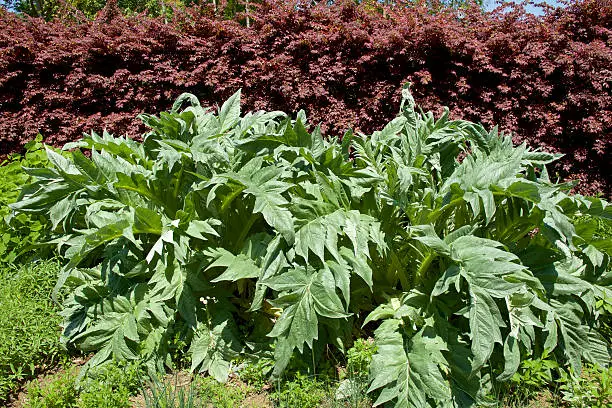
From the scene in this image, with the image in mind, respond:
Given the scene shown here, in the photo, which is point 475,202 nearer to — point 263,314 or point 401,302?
point 401,302

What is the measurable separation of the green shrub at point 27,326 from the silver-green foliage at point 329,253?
7.7 inches

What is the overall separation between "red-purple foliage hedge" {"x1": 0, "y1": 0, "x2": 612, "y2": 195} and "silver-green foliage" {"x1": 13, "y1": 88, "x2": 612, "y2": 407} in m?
2.60

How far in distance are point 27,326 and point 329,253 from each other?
1905 mm

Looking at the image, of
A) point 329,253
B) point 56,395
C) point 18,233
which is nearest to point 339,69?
point 329,253

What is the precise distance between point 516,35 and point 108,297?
5.01m

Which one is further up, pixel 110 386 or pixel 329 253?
pixel 329 253

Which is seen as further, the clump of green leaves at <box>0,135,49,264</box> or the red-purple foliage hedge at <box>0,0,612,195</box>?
the red-purple foliage hedge at <box>0,0,612,195</box>

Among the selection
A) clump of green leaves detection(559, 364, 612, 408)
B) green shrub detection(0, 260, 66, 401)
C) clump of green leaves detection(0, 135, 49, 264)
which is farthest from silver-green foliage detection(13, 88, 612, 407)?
clump of green leaves detection(0, 135, 49, 264)

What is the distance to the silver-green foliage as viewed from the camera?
2.73 metres

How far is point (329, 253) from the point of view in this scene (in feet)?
9.77

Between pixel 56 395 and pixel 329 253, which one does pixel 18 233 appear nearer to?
pixel 56 395

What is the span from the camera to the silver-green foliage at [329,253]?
2.73m

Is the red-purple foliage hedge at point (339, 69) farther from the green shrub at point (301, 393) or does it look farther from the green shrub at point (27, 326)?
the green shrub at point (301, 393)

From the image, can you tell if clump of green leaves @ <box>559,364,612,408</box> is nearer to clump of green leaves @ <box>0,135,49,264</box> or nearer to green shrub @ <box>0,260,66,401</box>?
green shrub @ <box>0,260,66,401</box>
